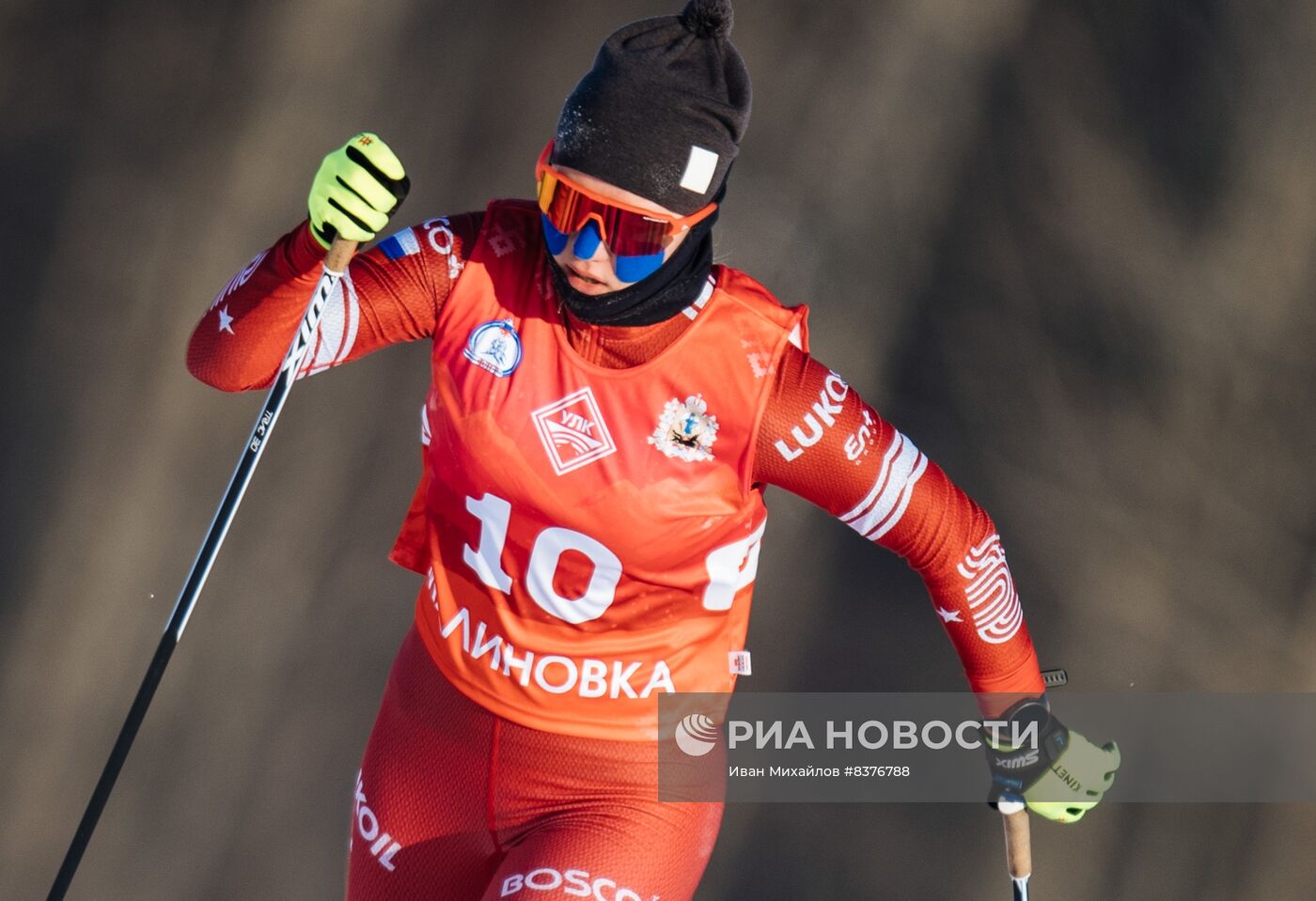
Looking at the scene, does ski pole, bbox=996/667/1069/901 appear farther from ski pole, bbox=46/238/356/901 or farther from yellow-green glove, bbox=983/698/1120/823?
ski pole, bbox=46/238/356/901

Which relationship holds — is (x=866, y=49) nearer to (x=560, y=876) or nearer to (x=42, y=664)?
(x=560, y=876)

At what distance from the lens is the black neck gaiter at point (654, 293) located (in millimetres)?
1469

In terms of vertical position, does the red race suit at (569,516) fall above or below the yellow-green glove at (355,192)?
below

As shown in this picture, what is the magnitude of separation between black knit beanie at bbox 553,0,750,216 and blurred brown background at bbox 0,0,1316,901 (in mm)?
1287

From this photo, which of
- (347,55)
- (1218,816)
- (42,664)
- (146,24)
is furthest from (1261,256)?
(42,664)

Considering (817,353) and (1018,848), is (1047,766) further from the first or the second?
(817,353)

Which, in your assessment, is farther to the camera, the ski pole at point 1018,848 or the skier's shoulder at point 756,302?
the ski pole at point 1018,848

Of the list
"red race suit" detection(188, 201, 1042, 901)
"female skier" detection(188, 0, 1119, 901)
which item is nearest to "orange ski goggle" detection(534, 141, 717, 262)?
"female skier" detection(188, 0, 1119, 901)

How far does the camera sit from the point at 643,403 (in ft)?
5.04

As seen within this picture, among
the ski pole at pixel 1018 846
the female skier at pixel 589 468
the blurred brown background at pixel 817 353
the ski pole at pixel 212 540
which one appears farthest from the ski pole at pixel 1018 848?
the ski pole at pixel 212 540

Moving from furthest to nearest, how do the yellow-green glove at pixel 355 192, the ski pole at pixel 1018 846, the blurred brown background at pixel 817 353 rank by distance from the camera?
the blurred brown background at pixel 817 353
the ski pole at pixel 1018 846
the yellow-green glove at pixel 355 192

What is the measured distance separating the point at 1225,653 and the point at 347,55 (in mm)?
2115

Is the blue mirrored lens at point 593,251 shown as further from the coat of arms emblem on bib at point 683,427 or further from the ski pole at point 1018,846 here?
the ski pole at point 1018,846

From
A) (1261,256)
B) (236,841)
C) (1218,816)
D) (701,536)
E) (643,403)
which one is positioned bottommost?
(236,841)
